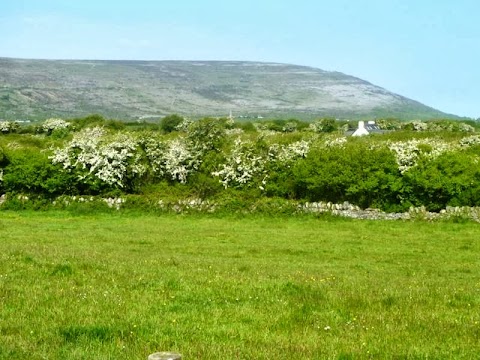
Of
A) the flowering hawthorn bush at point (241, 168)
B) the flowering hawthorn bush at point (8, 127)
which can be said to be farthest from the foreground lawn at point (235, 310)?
the flowering hawthorn bush at point (8, 127)

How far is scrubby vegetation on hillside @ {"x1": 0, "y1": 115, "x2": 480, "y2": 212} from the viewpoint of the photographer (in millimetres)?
44656

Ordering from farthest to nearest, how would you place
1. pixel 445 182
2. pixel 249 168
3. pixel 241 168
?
pixel 249 168
pixel 241 168
pixel 445 182

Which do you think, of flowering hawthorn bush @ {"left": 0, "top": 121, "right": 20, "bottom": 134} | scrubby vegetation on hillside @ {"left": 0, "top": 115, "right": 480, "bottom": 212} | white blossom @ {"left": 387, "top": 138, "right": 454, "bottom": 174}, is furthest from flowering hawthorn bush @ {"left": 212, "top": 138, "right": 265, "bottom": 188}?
flowering hawthorn bush @ {"left": 0, "top": 121, "right": 20, "bottom": 134}

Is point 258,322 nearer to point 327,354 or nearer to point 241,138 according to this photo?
point 327,354

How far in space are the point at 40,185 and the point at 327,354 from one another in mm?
43313

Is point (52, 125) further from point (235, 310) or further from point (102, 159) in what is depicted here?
point (235, 310)

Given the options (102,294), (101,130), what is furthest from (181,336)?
(101,130)

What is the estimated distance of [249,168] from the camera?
48.9 metres

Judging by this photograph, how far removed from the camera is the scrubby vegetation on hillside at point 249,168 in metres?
44.7

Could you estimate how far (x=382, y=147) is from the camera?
1858 inches

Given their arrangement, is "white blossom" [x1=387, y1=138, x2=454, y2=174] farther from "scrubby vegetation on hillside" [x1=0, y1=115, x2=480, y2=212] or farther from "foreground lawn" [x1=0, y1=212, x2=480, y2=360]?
"foreground lawn" [x1=0, y1=212, x2=480, y2=360]

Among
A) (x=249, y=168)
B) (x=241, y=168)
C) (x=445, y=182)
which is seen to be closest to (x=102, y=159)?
(x=241, y=168)

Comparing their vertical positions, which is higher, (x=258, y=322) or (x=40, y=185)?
(x=258, y=322)

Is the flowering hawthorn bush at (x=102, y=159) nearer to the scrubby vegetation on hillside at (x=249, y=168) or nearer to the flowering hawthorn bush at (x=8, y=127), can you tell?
the scrubby vegetation on hillside at (x=249, y=168)
